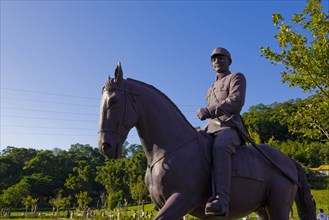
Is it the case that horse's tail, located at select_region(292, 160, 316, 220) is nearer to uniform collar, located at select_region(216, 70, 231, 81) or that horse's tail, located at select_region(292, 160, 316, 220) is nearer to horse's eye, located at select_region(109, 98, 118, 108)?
uniform collar, located at select_region(216, 70, 231, 81)

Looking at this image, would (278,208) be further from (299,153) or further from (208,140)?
(299,153)

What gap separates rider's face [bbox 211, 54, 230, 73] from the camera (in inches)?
167

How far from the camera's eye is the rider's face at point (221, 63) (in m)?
4.23

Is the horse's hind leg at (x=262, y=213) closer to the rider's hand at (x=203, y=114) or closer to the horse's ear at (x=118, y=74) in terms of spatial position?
the rider's hand at (x=203, y=114)

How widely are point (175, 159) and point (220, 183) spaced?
0.54 m

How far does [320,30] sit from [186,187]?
1320cm

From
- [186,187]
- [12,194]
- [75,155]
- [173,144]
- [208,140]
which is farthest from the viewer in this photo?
[75,155]

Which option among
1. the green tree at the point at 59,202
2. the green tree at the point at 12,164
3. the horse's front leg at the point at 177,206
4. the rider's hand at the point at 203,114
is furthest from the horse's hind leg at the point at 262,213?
the green tree at the point at 12,164

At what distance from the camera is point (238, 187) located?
361 centimetres

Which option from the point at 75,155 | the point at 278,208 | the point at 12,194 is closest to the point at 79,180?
the point at 12,194

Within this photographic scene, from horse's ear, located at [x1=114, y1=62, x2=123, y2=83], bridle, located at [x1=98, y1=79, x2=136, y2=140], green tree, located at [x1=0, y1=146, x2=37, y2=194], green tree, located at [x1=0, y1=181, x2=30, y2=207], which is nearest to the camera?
bridle, located at [x1=98, y1=79, x2=136, y2=140]

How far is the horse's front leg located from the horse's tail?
182 cm

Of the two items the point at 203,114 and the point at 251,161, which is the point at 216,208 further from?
the point at 203,114

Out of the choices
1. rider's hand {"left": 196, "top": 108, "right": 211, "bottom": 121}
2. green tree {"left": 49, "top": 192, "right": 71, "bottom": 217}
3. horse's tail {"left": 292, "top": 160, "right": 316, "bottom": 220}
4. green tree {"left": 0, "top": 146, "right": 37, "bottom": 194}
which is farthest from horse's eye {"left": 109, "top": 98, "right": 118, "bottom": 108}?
green tree {"left": 0, "top": 146, "right": 37, "bottom": 194}
